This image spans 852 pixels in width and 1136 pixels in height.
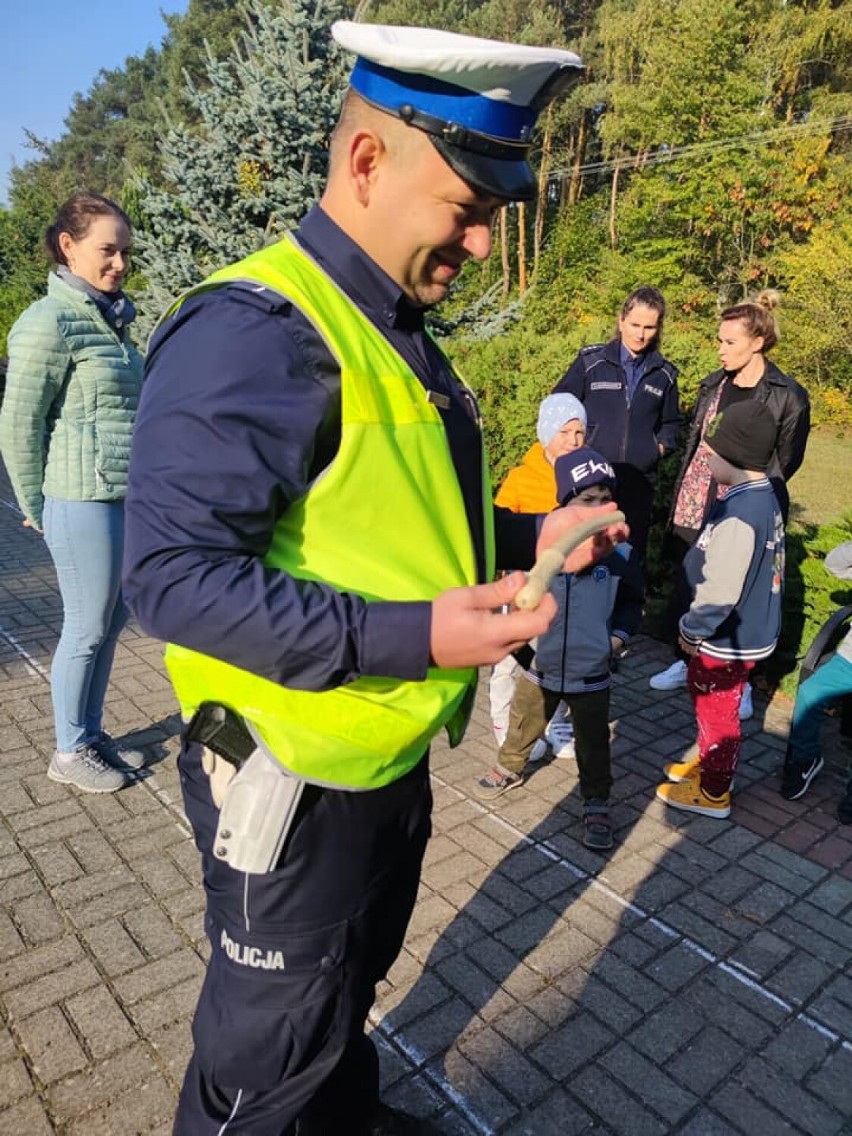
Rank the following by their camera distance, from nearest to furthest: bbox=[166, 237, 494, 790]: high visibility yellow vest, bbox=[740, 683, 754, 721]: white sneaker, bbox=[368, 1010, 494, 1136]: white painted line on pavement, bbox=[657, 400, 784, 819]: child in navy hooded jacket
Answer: bbox=[166, 237, 494, 790]: high visibility yellow vest
bbox=[368, 1010, 494, 1136]: white painted line on pavement
bbox=[657, 400, 784, 819]: child in navy hooded jacket
bbox=[740, 683, 754, 721]: white sneaker

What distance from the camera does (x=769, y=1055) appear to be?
8.04ft

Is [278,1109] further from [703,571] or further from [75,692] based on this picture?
[703,571]

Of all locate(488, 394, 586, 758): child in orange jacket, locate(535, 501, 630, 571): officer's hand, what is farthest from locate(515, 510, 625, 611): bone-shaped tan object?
locate(488, 394, 586, 758): child in orange jacket

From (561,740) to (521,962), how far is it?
162 cm

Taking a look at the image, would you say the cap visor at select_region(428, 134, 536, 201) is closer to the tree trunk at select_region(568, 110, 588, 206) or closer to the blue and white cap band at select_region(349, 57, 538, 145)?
the blue and white cap band at select_region(349, 57, 538, 145)

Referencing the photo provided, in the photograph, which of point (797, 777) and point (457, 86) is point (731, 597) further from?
point (457, 86)

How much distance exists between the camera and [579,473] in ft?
9.83

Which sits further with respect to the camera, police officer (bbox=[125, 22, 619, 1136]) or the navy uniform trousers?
the navy uniform trousers

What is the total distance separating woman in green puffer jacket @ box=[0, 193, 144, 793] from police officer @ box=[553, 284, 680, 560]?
110 inches

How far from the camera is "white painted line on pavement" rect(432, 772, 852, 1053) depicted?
Answer: 2588mm

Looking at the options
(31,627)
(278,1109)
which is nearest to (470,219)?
(278,1109)

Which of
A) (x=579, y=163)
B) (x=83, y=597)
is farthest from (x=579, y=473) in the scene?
(x=579, y=163)

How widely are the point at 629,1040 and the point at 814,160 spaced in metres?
24.3

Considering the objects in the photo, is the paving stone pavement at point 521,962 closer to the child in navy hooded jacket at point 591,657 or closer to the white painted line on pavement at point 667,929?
the white painted line on pavement at point 667,929
